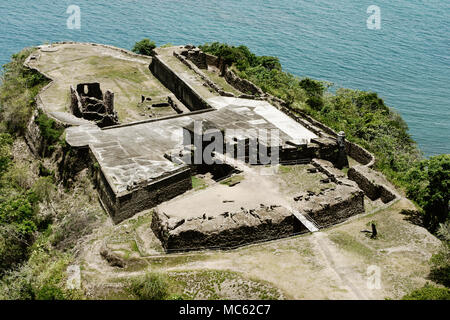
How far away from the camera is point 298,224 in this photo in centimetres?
2961

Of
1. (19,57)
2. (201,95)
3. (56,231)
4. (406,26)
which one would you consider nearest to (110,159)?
(56,231)

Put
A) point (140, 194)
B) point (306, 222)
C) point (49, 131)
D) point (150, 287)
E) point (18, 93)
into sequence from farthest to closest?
point (18, 93), point (49, 131), point (140, 194), point (306, 222), point (150, 287)

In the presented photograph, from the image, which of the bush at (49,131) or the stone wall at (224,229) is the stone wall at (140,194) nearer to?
the stone wall at (224,229)

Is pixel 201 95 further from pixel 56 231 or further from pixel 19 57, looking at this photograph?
pixel 19 57

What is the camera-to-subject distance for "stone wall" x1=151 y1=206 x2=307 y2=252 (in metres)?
26.4

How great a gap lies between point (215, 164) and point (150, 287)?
15.9 meters

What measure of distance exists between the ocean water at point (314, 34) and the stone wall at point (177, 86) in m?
36.4

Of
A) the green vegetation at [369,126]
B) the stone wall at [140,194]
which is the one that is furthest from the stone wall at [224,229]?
the green vegetation at [369,126]

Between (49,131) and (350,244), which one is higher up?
(49,131)

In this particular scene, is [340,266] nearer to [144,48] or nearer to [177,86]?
[177,86]

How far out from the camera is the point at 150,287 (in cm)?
2241

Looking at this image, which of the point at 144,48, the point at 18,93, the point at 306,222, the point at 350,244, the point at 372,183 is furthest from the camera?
the point at 144,48

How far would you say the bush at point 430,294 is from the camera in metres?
21.3

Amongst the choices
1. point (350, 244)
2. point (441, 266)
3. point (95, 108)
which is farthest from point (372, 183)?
point (95, 108)
